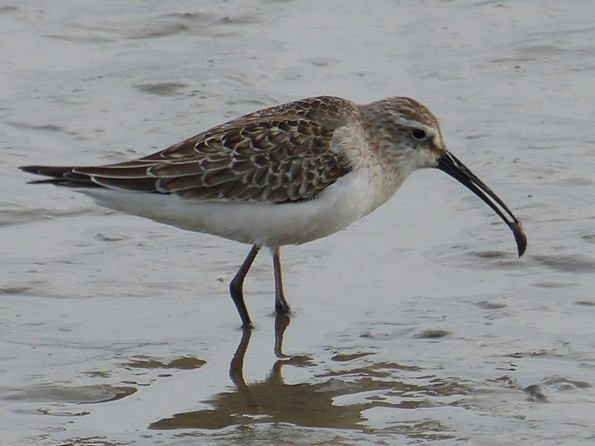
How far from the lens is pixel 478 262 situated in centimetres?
916

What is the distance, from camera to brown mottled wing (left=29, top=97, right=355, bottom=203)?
827 cm

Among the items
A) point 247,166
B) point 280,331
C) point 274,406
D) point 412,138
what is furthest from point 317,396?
point 412,138

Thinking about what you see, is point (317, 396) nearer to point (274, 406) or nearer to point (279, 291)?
point (274, 406)

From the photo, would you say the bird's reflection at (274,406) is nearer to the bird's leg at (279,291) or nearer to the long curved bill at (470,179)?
the bird's leg at (279,291)

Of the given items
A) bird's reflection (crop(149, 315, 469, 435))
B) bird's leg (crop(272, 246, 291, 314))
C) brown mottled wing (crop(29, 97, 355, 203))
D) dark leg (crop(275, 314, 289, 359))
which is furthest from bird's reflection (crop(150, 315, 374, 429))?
brown mottled wing (crop(29, 97, 355, 203))

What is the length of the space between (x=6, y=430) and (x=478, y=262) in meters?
3.94

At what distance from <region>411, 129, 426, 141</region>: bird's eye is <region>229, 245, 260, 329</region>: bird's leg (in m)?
1.42

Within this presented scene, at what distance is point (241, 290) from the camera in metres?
8.41

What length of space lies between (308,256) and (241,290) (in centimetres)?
115

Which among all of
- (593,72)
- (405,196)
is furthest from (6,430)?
(593,72)

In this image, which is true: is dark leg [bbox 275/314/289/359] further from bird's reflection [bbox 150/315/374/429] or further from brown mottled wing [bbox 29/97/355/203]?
brown mottled wing [bbox 29/97/355/203]

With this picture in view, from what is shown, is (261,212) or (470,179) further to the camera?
(470,179)

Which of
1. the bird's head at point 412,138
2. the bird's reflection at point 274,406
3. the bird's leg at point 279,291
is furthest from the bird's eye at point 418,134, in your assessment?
the bird's reflection at point 274,406

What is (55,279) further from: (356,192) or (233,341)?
(356,192)
